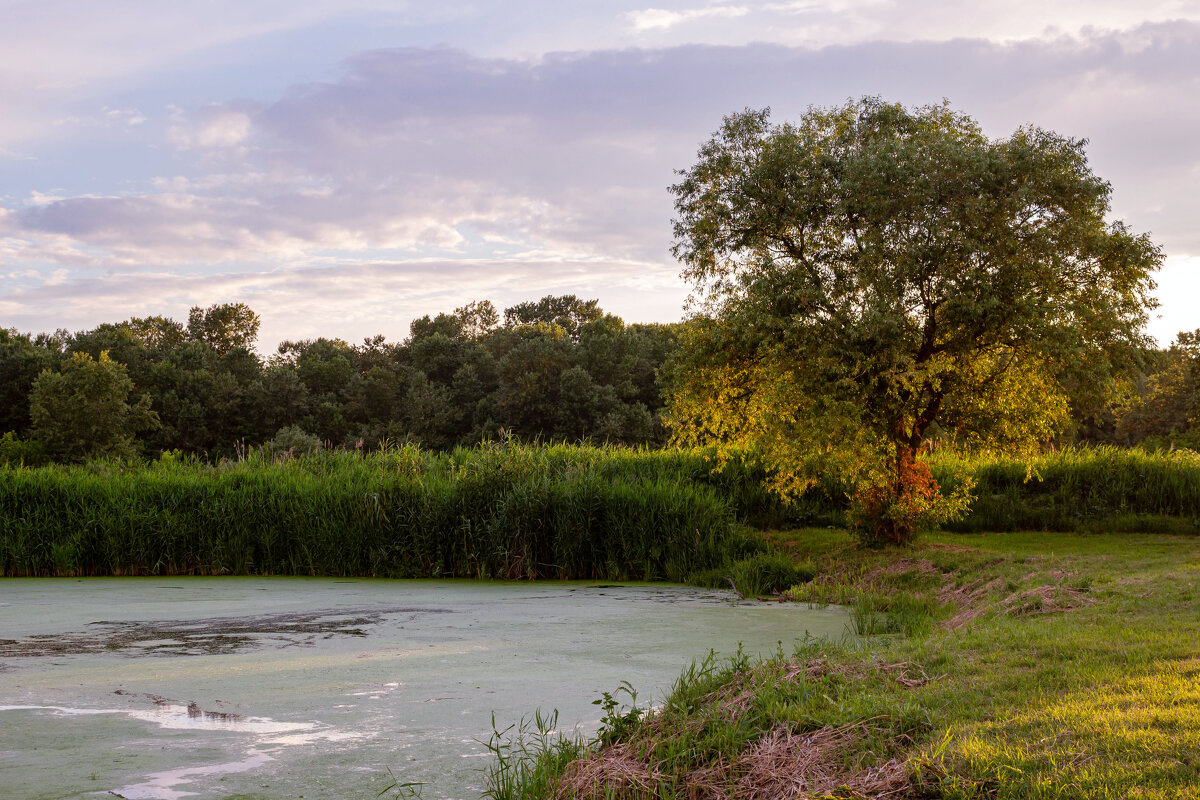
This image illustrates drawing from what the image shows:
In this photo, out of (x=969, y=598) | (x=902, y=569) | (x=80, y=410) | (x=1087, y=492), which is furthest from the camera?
(x=80, y=410)

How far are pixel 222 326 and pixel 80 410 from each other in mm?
22666

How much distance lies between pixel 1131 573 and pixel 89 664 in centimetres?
935

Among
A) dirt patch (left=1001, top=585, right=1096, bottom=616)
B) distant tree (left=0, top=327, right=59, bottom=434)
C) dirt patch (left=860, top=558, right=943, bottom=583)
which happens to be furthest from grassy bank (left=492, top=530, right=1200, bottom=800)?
distant tree (left=0, top=327, right=59, bottom=434)

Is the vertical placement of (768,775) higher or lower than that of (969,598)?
higher

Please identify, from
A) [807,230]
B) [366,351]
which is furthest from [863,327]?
[366,351]

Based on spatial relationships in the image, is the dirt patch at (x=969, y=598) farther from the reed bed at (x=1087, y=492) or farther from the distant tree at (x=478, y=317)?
the distant tree at (x=478, y=317)

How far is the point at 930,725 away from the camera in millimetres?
4020

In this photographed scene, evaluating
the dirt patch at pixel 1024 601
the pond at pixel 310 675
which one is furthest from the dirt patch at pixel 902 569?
the pond at pixel 310 675

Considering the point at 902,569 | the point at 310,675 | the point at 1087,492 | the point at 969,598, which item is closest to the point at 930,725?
the point at 310,675

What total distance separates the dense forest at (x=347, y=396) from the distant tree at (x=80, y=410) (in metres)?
0.05

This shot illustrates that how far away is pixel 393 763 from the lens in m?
4.10

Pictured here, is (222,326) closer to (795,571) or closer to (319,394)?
(319,394)

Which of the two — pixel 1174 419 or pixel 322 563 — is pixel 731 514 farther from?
pixel 1174 419

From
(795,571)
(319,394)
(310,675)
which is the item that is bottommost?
(795,571)
